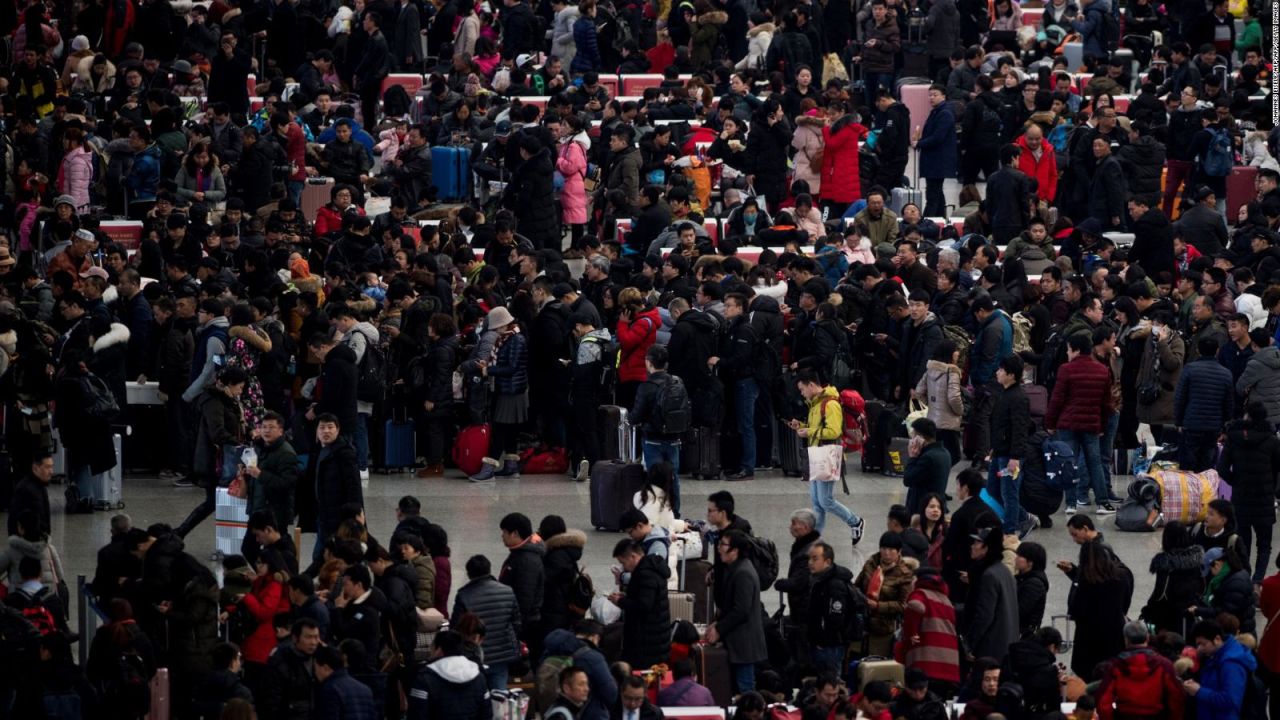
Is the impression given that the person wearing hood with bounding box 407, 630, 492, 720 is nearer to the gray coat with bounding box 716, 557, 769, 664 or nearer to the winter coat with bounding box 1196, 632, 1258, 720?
the gray coat with bounding box 716, 557, 769, 664

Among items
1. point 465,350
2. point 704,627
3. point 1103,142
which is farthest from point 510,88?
point 704,627

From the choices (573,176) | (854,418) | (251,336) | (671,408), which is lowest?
(854,418)

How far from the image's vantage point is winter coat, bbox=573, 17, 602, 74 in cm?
3303

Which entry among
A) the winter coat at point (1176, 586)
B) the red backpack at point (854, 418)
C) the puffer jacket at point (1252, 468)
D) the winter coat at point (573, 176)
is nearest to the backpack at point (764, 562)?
the winter coat at point (1176, 586)

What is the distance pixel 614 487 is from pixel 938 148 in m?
9.86

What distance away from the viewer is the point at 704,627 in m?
16.3

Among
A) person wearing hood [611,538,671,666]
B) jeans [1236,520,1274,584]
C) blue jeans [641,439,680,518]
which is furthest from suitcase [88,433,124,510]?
jeans [1236,520,1274,584]

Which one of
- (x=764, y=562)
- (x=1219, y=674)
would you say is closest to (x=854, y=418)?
(x=764, y=562)

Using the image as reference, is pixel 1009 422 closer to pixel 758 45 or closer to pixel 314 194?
pixel 314 194

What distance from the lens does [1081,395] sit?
1931cm

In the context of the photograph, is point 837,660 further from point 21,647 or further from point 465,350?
point 465,350

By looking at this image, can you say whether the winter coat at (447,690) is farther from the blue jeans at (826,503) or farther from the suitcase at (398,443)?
the suitcase at (398,443)

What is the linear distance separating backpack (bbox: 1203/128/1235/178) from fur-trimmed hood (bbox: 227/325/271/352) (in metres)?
13.0

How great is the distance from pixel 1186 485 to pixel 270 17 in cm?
1820
